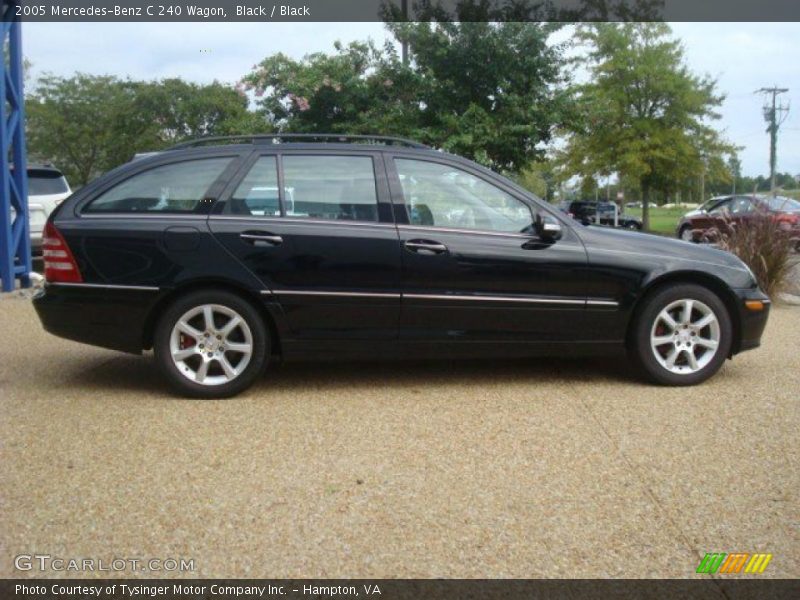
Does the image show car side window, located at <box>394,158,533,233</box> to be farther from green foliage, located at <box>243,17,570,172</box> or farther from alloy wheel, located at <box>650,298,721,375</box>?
green foliage, located at <box>243,17,570,172</box>

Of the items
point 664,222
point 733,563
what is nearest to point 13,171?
point 733,563

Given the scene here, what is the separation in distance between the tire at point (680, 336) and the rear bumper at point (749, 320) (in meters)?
0.10

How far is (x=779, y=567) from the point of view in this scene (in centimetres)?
296

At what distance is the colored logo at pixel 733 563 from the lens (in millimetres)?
2955

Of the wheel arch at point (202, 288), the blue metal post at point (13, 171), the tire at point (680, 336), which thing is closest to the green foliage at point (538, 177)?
the tire at point (680, 336)

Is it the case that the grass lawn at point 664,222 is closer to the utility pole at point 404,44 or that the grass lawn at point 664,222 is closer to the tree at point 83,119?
the utility pole at point 404,44

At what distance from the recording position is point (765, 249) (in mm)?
9523

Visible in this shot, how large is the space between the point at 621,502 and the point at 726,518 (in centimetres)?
42

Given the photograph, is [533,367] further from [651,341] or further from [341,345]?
[341,345]

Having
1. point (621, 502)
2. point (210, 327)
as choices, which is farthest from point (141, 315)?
point (621, 502)

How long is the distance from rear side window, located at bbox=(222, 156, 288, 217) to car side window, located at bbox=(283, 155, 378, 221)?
0.08 metres

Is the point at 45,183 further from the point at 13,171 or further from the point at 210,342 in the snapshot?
the point at 210,342

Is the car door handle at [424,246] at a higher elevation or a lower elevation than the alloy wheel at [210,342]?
higher

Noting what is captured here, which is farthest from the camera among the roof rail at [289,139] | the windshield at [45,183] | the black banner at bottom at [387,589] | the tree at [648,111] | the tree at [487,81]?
the tree at [648,111]
